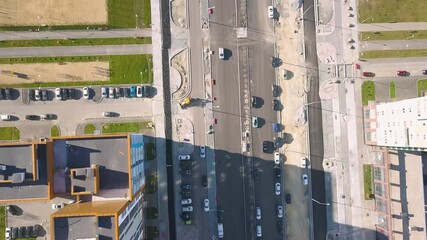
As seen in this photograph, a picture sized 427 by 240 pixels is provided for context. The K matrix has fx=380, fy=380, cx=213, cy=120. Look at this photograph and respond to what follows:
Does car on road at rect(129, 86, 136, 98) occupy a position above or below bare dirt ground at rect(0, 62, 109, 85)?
below

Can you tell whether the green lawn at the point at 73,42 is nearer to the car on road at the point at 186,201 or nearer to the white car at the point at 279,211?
the car on road at the point at 186,201

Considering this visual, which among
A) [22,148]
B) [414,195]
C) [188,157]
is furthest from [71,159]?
[414,195]

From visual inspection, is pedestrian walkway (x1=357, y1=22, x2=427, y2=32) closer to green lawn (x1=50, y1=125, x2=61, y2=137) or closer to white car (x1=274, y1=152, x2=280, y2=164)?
white car (x1=274, y1=152, x2=280, y2=164)

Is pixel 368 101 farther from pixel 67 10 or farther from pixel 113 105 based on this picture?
pixel 67 10

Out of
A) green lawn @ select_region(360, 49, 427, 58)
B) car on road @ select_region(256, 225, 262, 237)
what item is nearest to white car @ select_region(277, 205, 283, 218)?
car on road @ select_region(256, 225, 262, 237)

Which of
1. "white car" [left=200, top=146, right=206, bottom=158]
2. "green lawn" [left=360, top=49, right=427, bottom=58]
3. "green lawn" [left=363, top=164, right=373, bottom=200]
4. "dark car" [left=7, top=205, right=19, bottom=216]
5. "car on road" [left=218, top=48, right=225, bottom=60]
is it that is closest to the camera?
"dark car" [left=7, top=205, right=19, bottom=216]

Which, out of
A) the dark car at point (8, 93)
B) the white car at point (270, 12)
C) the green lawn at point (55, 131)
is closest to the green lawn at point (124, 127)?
the green lawn at point (55, 131)

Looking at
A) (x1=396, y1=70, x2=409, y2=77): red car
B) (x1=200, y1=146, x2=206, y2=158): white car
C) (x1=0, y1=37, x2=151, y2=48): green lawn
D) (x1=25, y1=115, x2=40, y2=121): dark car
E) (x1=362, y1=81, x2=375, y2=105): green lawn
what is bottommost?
(x1=200, y1=146, x2=206, y2=158): white car
